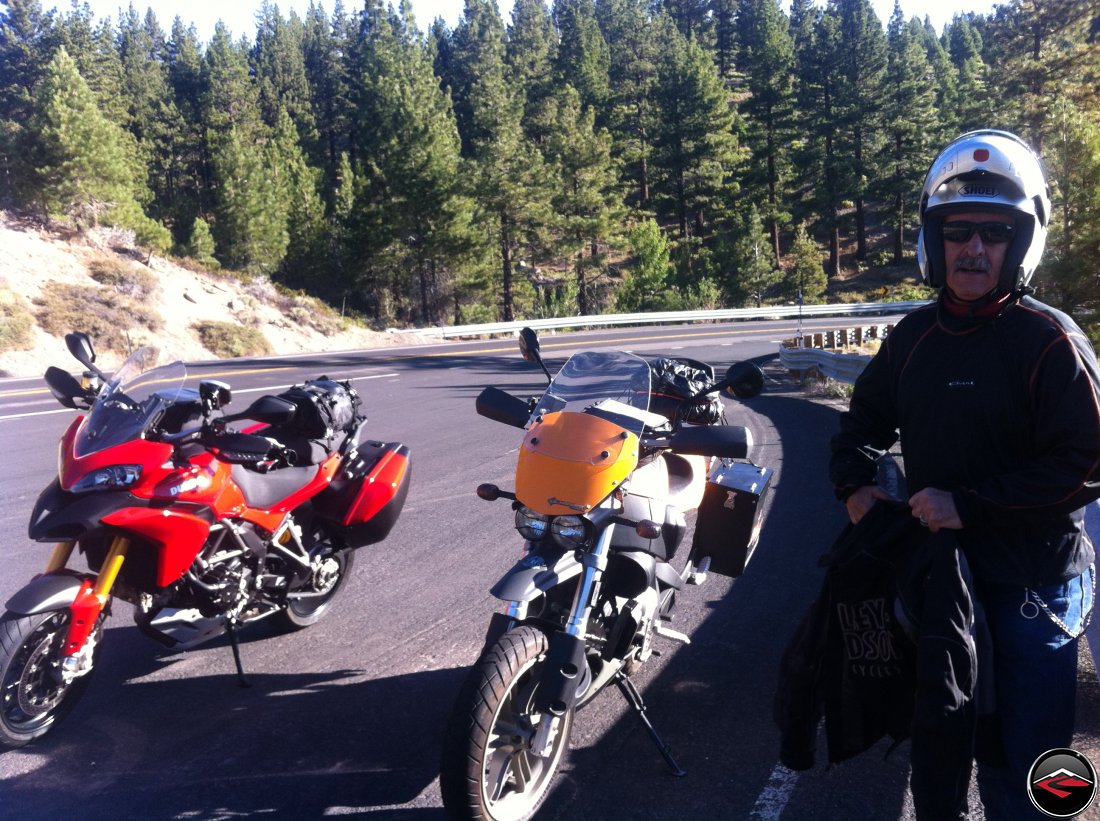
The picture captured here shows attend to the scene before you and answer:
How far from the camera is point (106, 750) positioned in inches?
148

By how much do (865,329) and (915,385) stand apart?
74.0ft

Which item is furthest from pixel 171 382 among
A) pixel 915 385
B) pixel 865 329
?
pixel 865 329

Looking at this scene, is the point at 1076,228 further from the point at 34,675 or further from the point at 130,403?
the point at 34,675

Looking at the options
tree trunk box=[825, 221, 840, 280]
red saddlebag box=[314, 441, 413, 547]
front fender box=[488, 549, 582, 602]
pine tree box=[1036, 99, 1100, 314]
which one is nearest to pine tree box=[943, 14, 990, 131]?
tree trunk box=[825, 221, 840, 280]

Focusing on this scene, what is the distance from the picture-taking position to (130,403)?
162 inches

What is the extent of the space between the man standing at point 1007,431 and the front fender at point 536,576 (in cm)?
125

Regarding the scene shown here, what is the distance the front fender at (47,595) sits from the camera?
11.7 ft

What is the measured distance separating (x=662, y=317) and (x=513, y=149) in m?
14.3

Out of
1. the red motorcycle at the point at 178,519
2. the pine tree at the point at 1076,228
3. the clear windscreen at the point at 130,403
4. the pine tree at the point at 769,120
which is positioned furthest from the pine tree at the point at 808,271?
the clear windscreen at the point at 130,403

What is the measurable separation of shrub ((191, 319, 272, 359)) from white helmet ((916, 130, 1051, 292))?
2630 cm

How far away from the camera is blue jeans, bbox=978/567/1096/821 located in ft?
7.96

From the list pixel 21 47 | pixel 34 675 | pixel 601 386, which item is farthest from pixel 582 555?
pixel 21 47

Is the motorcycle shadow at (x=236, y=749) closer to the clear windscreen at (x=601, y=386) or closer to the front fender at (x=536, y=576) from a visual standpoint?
the front fender at (x=536, y=576)

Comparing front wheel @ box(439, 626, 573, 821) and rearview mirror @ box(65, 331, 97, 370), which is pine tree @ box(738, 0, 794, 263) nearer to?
rearview mirror @ box(65, 331, 97, 370)
